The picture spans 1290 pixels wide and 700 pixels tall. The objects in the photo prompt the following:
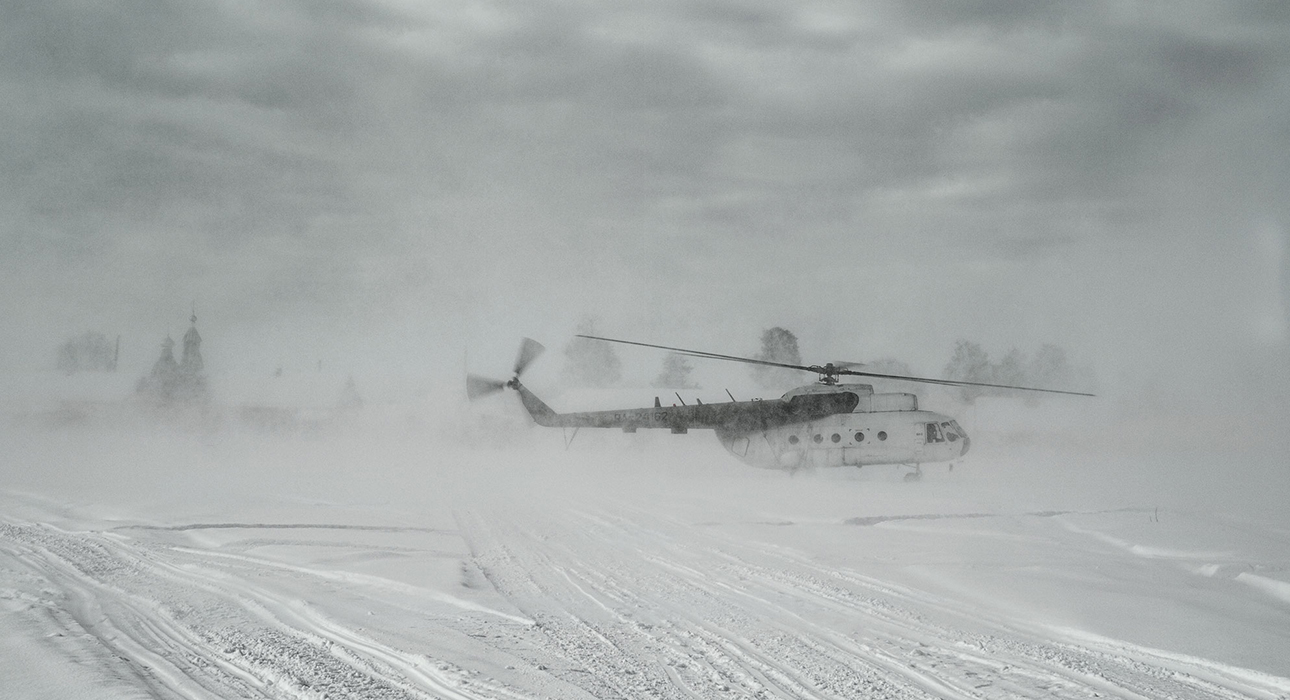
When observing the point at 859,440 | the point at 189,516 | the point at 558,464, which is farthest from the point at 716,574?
the point at 558,464

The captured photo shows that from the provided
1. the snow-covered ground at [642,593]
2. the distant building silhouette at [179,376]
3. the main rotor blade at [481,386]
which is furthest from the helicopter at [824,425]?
the distant building silhouette at [179,376]

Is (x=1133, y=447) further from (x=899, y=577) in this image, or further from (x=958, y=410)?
(x=899, y=577)

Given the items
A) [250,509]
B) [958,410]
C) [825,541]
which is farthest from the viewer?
[958,410]

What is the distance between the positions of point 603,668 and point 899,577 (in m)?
4.59

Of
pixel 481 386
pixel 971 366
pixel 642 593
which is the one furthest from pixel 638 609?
pixel 971 366

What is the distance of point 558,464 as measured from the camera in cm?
3038

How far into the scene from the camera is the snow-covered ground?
5355 mm

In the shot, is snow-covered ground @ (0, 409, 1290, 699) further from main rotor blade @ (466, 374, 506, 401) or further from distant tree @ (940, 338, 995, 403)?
distant tree @ (940, 338, 995, 403)

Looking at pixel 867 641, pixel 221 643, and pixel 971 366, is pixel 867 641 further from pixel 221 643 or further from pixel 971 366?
pixel 971 366

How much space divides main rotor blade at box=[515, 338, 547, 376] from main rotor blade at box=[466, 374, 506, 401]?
717 mm

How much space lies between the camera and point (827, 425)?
65.9 ft

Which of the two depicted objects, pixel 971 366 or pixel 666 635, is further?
pixel 971 366

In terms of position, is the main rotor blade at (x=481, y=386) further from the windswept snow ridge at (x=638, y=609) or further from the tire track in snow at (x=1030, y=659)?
the tire track in snow at (x=1030, y=659)

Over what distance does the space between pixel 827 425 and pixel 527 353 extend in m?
8.36
